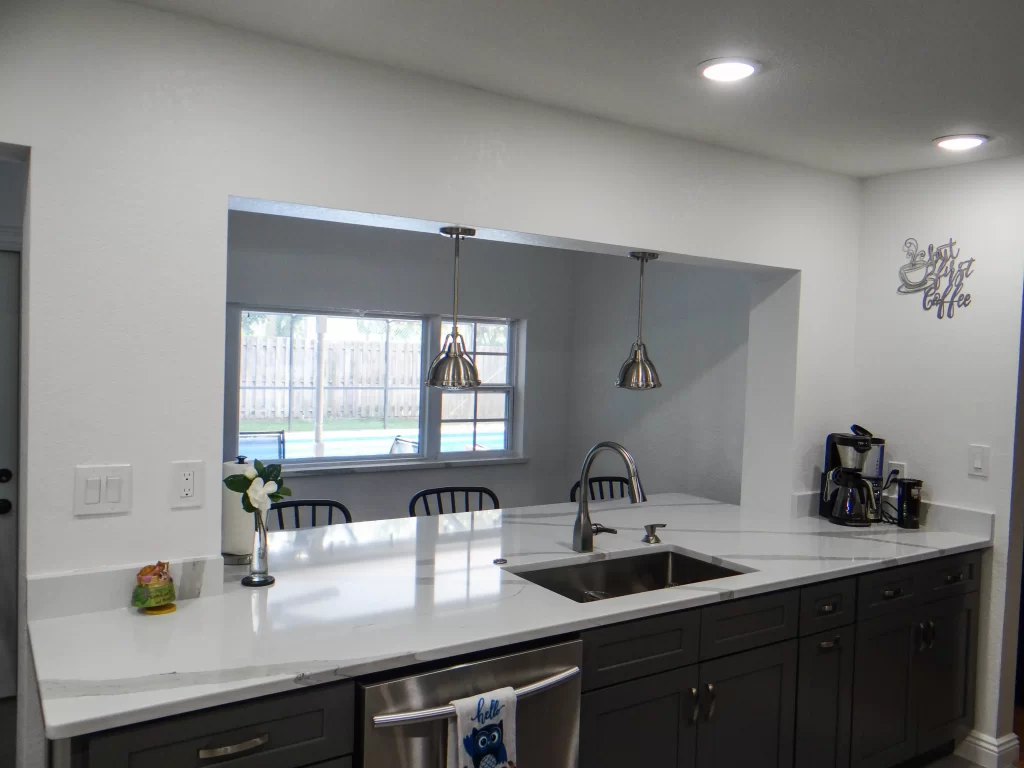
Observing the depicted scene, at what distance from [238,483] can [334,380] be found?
3.15 meters

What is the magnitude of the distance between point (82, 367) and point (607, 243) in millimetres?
1642

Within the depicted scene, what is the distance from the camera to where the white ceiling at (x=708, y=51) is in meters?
1.77

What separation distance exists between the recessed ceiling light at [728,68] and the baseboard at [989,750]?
2725 mm

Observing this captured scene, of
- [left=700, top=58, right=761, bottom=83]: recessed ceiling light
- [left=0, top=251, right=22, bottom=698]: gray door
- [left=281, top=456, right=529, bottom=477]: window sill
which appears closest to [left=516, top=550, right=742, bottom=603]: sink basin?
[left=700, top=58, right=761, bottom=83]: recessed ceiling light

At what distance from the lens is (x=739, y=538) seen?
9.53 feet

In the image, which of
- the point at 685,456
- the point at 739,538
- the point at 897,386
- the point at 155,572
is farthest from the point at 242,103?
the point at 685,456

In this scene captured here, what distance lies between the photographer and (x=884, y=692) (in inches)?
108

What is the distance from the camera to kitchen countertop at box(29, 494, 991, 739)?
1508 mm

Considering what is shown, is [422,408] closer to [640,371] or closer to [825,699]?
[640,371]

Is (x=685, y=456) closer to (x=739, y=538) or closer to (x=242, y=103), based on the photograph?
(x=739, y=538)

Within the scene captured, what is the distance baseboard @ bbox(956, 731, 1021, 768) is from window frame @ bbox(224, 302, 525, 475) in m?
3.19

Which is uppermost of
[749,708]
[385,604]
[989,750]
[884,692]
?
[385,604]

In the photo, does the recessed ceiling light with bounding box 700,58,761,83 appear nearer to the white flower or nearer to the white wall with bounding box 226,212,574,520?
the white flower

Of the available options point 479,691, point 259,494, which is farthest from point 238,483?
point 479,691
